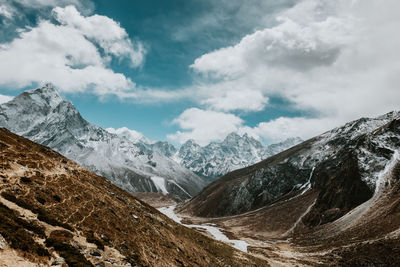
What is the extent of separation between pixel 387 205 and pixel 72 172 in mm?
100705

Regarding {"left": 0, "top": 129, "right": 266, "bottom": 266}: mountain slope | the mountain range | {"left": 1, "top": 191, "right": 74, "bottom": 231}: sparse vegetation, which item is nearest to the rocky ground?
the mountain range

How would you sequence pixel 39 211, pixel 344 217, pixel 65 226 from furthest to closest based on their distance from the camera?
pixel 344 217
pixel 65 226
pixel 39 211

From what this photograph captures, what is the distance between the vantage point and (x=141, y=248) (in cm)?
3481

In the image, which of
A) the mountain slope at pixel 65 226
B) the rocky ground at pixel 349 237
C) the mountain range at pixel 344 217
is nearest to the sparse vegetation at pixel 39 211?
the mountain slope at pixel 65 226

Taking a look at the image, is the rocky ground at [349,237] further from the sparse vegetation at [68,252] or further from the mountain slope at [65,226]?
the sparse vegetation at [68,252]

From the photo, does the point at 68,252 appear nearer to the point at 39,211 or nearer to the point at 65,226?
the point at 65,226

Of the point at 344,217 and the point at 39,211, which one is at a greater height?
the point at 39,211

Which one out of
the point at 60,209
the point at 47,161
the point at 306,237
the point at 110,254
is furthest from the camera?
the point at 306,237

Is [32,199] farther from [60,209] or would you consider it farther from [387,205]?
[387,205]

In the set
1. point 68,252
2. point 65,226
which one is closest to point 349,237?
point 65,226

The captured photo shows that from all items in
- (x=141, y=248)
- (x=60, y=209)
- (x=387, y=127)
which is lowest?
(x=141, y=248)

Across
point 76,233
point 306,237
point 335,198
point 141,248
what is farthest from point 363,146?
point 76,233

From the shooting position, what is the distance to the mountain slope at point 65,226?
20.9 metres

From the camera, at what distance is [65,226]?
27.9 m
